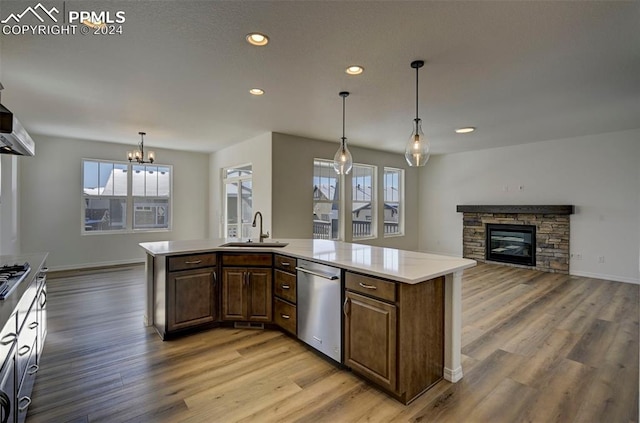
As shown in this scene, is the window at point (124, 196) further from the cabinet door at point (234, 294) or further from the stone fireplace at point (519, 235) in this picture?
the stone fireplace at point (519, 235)

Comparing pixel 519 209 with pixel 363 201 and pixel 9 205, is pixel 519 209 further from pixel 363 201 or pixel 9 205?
pixel 9 205

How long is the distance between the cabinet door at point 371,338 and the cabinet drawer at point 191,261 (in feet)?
5.22

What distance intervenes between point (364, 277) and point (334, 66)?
195 cm

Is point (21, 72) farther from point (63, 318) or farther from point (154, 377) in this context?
point (154, 377)

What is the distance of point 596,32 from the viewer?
2.31 m

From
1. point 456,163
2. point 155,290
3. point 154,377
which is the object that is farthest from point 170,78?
point 456,163

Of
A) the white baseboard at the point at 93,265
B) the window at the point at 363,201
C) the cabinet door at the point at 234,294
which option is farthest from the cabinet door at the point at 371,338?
the white baseboard at the point at 93,265

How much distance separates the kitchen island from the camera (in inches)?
81.2

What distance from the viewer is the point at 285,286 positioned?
3068mm

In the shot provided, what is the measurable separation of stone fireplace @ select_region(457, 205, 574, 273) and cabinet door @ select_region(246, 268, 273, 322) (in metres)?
5.57

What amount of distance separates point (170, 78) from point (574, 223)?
→ 704 centimetres

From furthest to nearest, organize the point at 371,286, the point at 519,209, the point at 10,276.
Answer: the point at 519,209 → the point at 371,286 → the point at 10,276

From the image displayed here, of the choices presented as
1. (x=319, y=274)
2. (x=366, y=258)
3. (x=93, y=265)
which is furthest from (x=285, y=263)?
(x=93, y=265)

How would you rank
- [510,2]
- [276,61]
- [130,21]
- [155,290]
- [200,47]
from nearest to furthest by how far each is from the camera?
[510,2] → [130,21] → [200,47] → [276,61] → [155,290]
